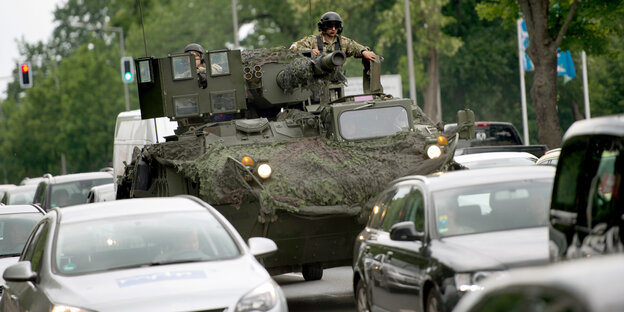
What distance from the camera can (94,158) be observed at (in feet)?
216

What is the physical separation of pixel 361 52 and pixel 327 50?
77cm

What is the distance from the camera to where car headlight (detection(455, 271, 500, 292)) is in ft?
25.1

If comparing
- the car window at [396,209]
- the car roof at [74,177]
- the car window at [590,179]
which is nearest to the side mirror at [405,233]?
the car window at [396,209]

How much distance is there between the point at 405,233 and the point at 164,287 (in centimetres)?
194

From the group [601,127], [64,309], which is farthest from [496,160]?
[601,127]

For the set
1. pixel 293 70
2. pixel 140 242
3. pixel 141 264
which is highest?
pixel 293 70

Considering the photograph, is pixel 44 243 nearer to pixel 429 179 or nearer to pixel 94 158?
pixel 429 179

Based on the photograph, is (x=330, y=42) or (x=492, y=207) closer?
(x=492, y=207)

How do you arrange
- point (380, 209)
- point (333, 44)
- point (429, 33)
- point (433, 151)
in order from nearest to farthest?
point (380, 209), point (433, 151), point (333, 44), point (429, 33)

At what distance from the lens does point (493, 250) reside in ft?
25.9

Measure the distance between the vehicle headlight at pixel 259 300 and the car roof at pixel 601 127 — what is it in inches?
95.5

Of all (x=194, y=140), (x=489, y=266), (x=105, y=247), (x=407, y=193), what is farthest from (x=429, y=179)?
(x=194, y=140)

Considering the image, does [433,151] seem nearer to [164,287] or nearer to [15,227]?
[15,227]

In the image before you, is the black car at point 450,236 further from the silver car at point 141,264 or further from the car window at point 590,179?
the car window at point 590,179
